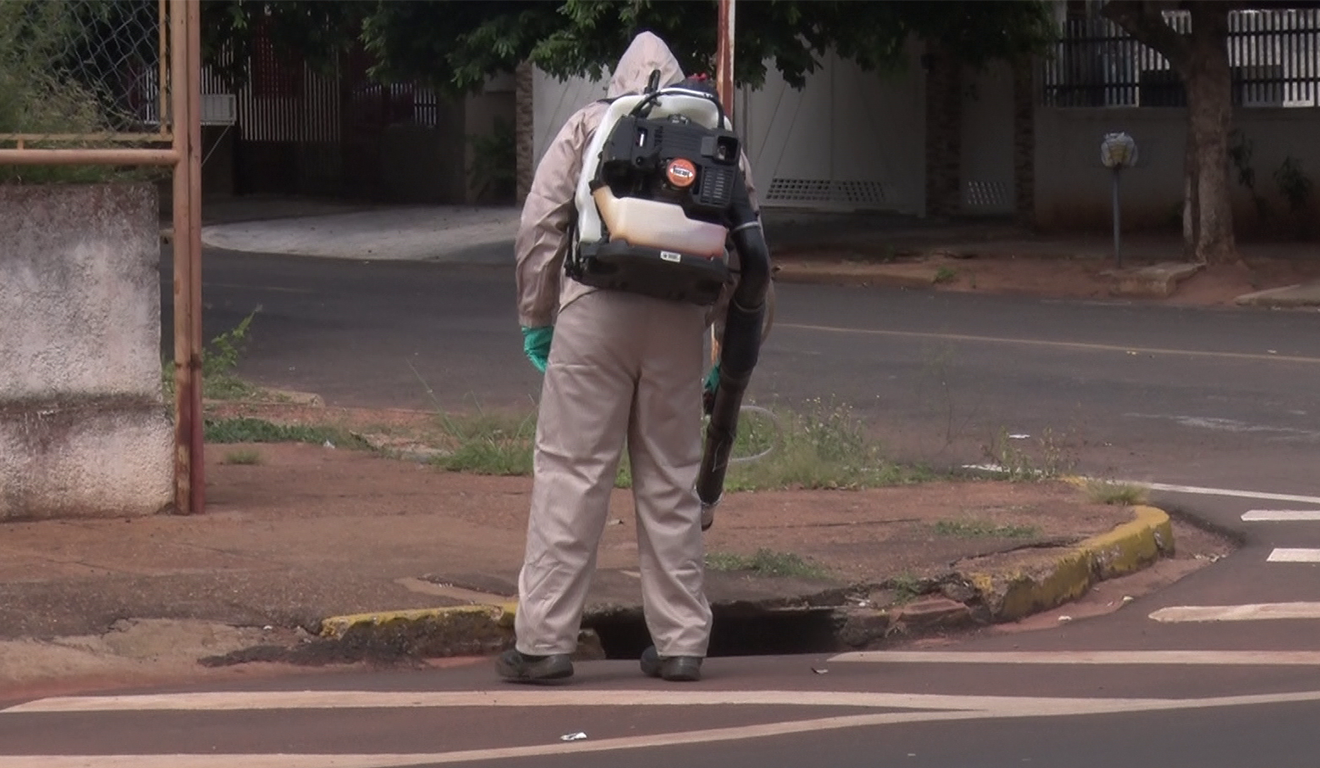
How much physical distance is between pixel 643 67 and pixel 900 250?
1701 centimetres

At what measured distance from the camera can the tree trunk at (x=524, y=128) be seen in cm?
2955

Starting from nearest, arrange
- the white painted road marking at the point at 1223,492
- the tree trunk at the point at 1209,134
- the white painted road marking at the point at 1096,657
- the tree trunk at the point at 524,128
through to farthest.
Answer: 1. the white painted road marking at the point at 1096,657
2. the white painted road marking at the point at 1223,492
3. the tree trunk at the point at 1209,134
4. the tree trunk at the point at 524,128

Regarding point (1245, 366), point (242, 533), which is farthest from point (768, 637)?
point (1245, 366)

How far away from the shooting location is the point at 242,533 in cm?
761

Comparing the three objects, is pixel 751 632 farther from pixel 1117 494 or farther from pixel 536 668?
pixel 1117 494

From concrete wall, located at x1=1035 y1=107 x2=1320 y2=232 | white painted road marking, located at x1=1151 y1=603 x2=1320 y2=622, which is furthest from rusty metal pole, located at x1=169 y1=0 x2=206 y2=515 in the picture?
concrete wall, located at x1=1035 y1=107 x2=1320 y2=232

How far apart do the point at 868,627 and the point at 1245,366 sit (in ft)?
25.3

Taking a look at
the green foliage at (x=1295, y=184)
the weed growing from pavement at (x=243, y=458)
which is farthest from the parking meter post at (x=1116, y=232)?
the weed growing from pavement at (x=243, y=458)

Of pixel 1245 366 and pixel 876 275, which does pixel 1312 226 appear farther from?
pixel 1245 366

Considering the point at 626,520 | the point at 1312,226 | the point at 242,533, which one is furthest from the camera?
the point at 1312,226

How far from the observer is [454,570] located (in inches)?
278

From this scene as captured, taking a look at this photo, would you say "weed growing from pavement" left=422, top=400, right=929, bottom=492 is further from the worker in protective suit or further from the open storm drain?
the worker in protective suit

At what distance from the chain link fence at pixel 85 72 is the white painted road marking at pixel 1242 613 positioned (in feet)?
13.7

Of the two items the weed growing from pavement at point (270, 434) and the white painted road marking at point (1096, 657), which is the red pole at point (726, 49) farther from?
the white painted road marking at point (1096, 657)
